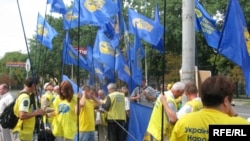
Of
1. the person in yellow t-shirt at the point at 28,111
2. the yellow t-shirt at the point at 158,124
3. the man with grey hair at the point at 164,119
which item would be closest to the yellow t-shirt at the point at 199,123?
the man with grey hair at the point at 164,119

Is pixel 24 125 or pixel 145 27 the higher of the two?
pixel 145 27

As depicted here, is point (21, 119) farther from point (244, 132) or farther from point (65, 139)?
point (244, 132)

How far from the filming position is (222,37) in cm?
745

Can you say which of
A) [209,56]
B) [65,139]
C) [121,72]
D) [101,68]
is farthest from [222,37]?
[209,56]

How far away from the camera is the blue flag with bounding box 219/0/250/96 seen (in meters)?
7.43

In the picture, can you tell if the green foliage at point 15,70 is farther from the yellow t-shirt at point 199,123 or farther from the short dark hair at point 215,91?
the short dark hair at point 215,91

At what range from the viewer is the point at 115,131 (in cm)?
1123

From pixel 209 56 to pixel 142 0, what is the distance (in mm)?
9593

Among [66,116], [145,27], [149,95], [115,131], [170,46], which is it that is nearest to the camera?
[66,116]

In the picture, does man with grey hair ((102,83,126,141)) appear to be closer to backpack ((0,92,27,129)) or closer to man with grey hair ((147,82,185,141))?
backpack ((0,92,27,129))

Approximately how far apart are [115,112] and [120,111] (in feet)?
0.41

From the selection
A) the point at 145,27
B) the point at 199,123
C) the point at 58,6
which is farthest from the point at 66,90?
the point at 58,6

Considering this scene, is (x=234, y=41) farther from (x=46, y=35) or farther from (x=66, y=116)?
(x=46, y=35)

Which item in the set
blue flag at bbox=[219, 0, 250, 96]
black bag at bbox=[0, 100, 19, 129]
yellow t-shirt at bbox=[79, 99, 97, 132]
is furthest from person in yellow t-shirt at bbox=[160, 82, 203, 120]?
yellow t-shirt at bbox=[79, 99, 97, 132]
